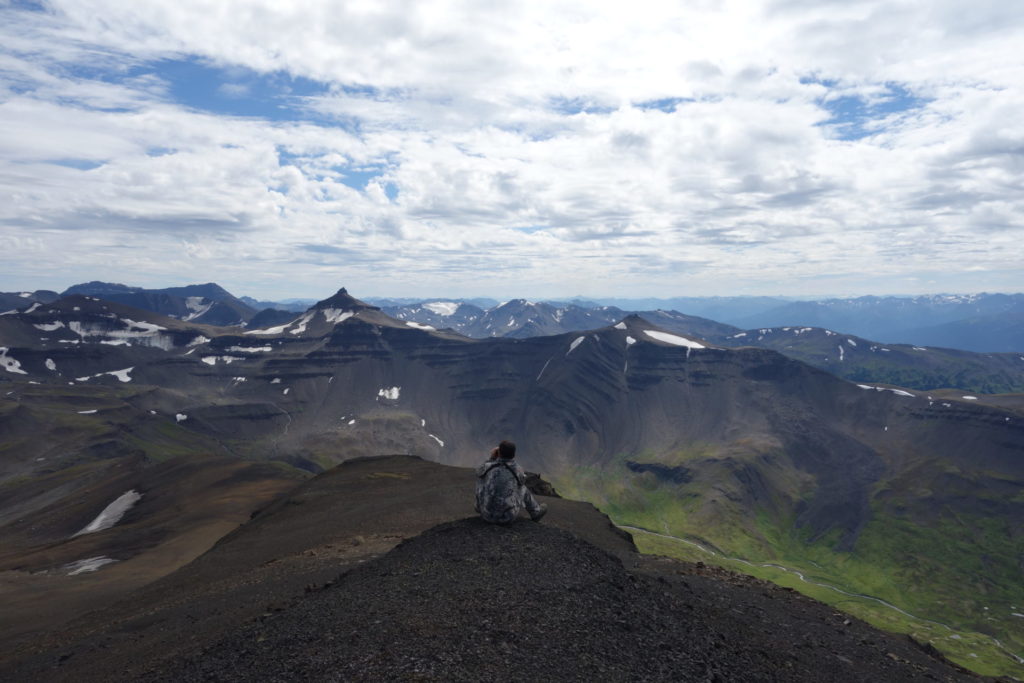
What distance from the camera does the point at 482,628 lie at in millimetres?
16859

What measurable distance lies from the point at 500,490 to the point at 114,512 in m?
94.3

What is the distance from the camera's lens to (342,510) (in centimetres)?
5034

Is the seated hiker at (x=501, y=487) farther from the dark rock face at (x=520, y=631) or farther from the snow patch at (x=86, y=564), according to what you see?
the snow patch at (x=86, y=564)

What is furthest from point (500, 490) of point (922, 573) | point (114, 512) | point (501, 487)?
point (922, 573)

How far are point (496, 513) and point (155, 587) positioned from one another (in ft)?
98.8

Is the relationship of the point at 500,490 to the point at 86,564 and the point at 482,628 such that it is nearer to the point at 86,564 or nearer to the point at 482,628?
the point at 482,628

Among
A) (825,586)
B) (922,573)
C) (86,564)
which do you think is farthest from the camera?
(922,573)

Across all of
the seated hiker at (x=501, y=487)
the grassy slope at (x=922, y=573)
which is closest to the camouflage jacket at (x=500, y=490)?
the seated hiker at (x=501, y=487)

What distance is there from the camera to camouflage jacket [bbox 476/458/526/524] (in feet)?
78.2

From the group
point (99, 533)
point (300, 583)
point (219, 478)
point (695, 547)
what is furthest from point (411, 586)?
point (695, 547)

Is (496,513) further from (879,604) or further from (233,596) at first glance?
(879,604)

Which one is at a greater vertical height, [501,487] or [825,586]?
[501,487]

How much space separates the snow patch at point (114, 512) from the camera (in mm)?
85375

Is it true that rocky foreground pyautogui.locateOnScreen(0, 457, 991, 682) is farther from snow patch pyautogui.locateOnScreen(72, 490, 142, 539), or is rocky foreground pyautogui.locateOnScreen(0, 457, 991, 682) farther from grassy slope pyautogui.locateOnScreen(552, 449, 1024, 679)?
grassy slope pyautogui.locateOnScreen(552, 449, 1024, 679)
